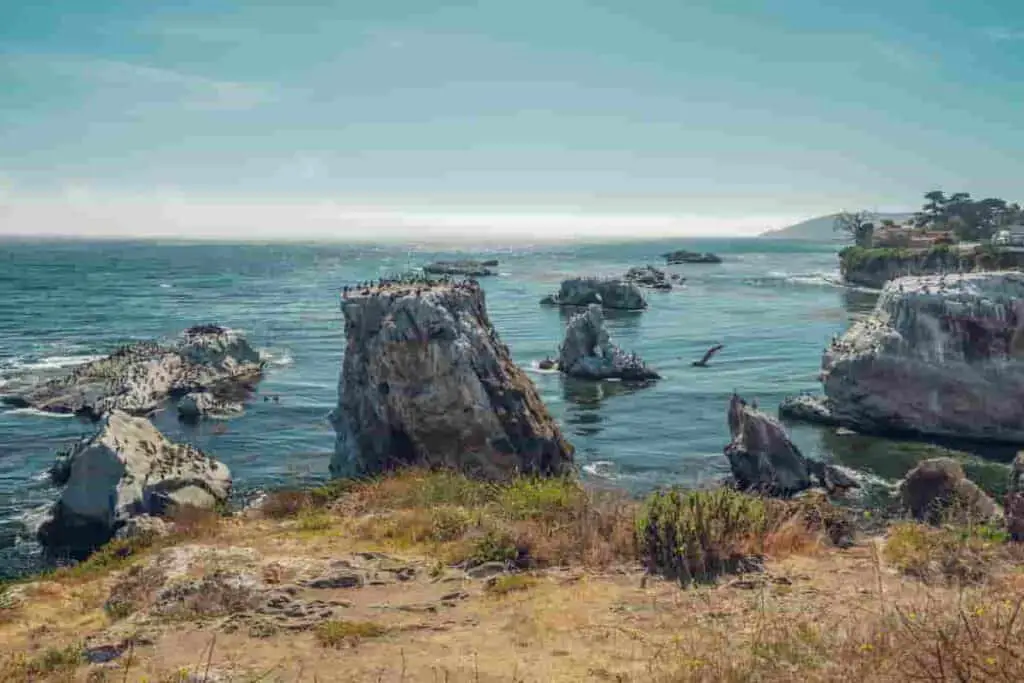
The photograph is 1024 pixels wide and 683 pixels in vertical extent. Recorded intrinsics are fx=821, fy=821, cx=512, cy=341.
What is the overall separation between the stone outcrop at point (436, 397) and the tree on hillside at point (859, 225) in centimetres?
12611

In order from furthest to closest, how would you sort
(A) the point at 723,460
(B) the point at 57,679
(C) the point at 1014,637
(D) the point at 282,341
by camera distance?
1. (D) the point at 282,341
2. (A) the point at 723,460
3. (B) the point at 57,679
4. (C) the point at 1014,637

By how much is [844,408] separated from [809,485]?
12.0 meters

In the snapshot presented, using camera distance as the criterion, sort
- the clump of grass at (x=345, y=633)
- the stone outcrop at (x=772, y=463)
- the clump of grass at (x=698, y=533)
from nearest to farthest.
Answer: the clump of grass at (x=345, y=633) → the clump of grass at (x=698, y=533) → the stone outcrop at (x=772, y=463)

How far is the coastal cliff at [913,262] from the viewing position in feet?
320

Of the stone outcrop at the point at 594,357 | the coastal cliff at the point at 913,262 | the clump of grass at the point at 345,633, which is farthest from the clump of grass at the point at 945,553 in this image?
the coastal cliff at the point at 913,262

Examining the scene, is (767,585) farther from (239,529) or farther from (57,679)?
(239,529)

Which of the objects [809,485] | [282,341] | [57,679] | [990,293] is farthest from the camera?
[282,341]

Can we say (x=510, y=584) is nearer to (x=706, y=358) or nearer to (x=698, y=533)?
(x=698, y=533)

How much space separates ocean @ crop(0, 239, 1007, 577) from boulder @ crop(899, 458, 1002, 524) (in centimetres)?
667

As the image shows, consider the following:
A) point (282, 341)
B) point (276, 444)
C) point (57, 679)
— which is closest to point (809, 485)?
point (276, 444)

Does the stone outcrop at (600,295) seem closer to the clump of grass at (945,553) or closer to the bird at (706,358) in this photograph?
the bird at (706,358)

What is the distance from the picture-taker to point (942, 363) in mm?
37219

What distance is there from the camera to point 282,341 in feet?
238

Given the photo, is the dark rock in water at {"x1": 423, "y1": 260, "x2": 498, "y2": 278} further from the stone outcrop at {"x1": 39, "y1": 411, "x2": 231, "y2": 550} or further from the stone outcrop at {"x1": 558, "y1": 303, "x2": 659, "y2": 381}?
the stone outcrop at {"x1": 39, "y1": 411, "x2": 231, "y2": 550}
